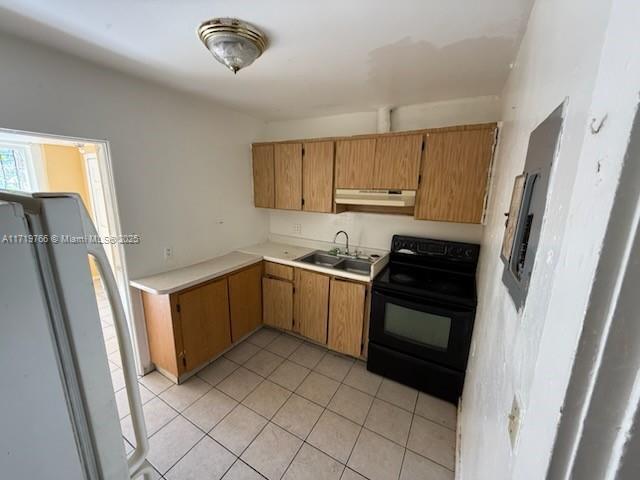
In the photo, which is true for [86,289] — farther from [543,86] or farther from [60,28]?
[60,28]

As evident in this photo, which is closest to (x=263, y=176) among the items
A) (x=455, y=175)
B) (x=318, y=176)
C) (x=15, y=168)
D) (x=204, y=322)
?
(x=318, y=176)

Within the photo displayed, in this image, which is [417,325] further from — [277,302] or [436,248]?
[277,302]

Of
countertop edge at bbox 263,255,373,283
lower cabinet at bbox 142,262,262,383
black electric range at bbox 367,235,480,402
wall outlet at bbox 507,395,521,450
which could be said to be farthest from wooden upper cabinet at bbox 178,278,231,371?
wall outlet at bbox 507,395,521,450

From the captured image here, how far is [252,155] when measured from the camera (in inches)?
113

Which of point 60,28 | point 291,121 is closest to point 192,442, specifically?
point 60,28

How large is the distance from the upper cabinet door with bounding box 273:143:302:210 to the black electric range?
1204 mm

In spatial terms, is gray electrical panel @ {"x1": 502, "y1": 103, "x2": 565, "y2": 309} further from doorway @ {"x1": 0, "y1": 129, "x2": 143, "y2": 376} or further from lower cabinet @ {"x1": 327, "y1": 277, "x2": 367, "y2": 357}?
doorway @ {"x1": 0, "y1": 129, "x2": 143, "y2": 376}

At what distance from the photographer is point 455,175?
1.94 metres

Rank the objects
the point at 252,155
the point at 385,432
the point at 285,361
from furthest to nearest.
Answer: the point at 252,155, the point at 285,361, the point at 385,432

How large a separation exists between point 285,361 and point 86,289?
210cm

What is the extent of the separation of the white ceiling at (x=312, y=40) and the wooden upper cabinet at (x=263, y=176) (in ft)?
2.63

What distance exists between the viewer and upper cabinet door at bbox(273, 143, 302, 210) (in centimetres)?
260

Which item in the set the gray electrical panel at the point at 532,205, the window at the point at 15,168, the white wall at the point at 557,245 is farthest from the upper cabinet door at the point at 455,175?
the window at the point at 15,168

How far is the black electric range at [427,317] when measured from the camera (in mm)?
1817
